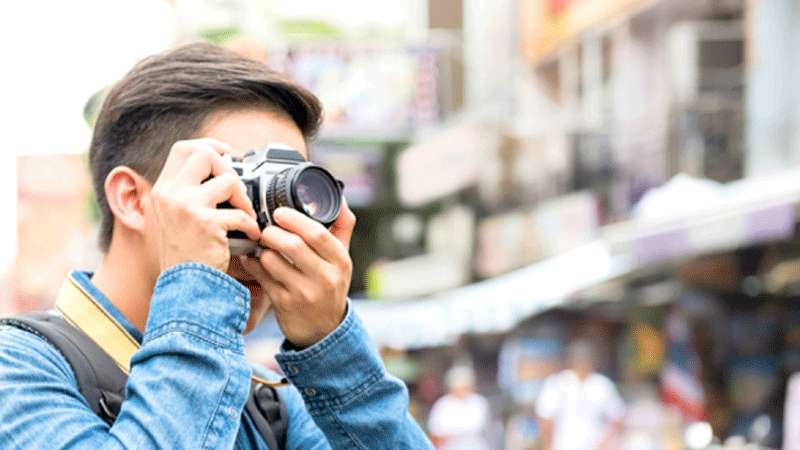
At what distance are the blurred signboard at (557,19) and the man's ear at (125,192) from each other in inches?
312

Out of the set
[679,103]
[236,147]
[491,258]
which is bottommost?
[491,258]

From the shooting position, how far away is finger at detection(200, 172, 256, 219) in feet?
4.94

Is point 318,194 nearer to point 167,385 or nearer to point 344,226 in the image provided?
point 344,226

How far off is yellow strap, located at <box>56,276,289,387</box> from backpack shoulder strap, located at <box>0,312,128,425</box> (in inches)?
0.7

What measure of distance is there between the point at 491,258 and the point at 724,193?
5.98 metres

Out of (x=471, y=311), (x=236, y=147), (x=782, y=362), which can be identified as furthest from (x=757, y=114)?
(x=236, y=147)

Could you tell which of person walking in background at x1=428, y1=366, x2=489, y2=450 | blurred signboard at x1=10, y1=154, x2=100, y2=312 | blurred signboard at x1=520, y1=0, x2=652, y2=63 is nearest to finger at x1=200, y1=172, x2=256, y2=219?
blurred signboard at x1=520, y1=0, x2=652, y2=63

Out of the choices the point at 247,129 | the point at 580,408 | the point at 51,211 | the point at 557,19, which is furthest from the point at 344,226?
the point at 51,211

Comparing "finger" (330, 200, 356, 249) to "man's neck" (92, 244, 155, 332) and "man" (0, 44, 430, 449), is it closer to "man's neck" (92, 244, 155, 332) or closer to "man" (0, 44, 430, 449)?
"man" (0, 44, 430, 449)

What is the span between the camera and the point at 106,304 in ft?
5.51

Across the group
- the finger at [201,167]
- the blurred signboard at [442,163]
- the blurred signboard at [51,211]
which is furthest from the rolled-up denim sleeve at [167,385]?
the blurred signboard at [51,211]

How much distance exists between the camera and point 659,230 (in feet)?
22.2

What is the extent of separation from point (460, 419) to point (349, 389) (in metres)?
9.00

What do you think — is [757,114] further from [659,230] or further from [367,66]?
[367,66]
